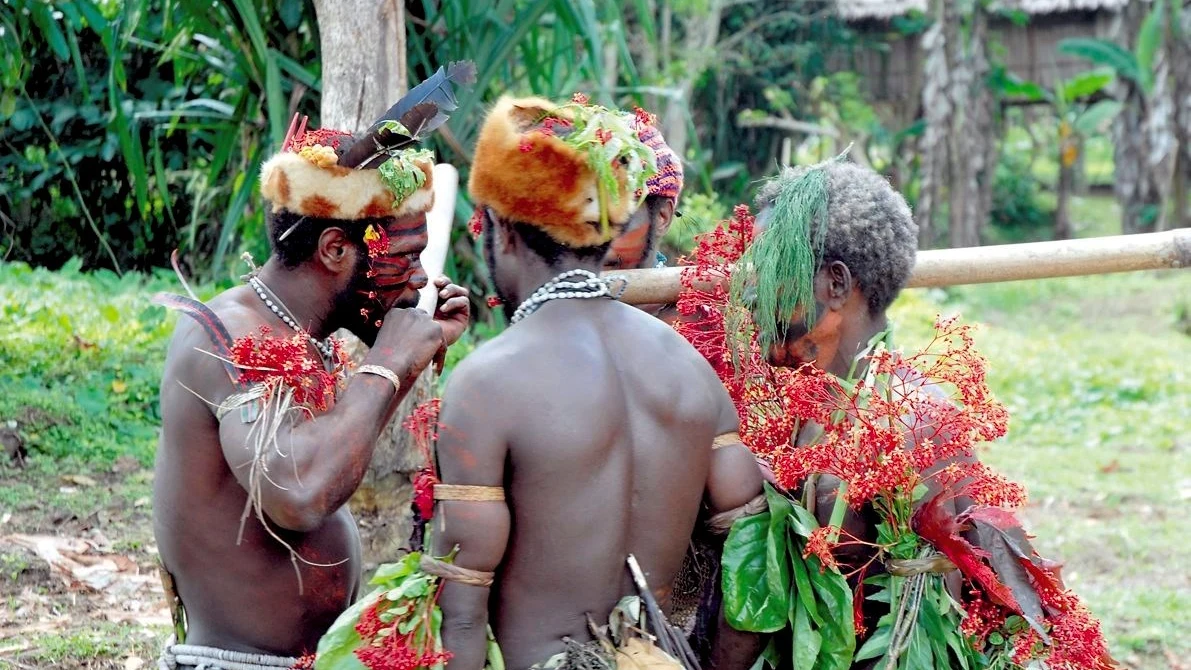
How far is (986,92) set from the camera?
1747 cm

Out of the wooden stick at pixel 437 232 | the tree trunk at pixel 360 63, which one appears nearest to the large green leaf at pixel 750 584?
the wooden stick at pixel 437 232

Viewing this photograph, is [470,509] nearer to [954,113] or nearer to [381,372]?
[381,372]

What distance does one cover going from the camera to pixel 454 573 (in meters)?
2.31

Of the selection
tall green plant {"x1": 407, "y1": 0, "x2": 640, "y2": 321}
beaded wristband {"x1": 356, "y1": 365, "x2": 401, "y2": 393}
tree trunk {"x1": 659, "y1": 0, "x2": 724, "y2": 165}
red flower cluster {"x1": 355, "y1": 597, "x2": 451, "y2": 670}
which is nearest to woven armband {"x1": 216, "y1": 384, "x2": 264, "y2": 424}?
beaded wristband {"x1": 356, "y1": 365, "x2": 401, "y2": 393}

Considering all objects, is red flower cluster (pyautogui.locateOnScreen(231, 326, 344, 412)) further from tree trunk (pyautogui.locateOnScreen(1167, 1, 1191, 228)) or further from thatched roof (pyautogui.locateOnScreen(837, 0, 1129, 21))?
tree trunk (pyautogui.locateOnScreen(1167, 1, 1191, 228))

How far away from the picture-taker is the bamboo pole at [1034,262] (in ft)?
10.7

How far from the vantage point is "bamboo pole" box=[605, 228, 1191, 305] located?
3.27 metres

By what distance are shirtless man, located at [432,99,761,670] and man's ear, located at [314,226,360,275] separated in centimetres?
59

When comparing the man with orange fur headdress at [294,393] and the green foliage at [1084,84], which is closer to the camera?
the man with orange fur headdress at [294,393]

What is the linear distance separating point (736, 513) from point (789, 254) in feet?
1.91

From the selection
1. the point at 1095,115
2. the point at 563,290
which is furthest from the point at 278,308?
the point at 1095,115

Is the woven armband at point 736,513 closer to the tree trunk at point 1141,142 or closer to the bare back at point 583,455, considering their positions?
the bare back at point 583,455

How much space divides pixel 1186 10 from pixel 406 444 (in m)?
15.5

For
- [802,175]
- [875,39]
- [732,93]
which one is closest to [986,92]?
[875,39]
